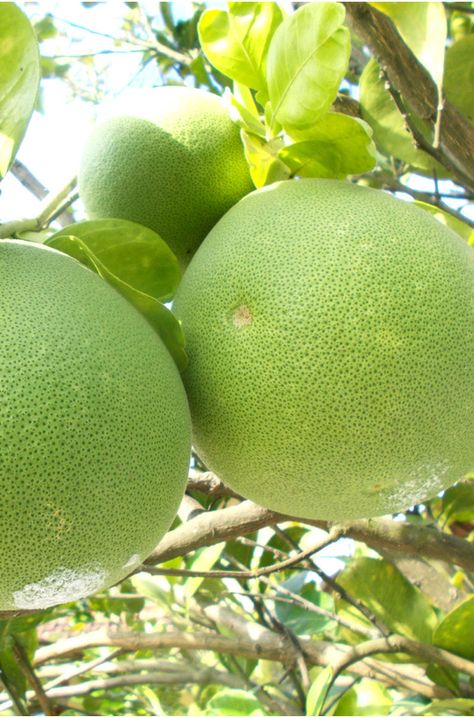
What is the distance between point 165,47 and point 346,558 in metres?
1.62

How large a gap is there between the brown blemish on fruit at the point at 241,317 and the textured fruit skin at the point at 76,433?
78 millimetres

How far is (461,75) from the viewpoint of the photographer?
1.28m

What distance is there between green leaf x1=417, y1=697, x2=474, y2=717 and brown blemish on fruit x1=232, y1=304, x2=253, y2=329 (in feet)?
3.05

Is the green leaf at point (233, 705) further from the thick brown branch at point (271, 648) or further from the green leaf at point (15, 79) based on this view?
the green leaf at point (15, 79)

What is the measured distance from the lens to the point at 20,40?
76 cm

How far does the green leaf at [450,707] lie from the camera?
1.35 metres

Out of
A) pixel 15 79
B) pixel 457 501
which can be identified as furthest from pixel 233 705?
pixel 15 79

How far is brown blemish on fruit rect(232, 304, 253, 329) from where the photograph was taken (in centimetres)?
76

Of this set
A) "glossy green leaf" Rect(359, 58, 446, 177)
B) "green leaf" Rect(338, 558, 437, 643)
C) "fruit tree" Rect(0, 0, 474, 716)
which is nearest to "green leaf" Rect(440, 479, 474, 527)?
"green leaf" Rect(338, 558, 437, 643)

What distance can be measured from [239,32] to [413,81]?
1.08ft

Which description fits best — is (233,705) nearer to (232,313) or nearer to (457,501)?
(457,501)

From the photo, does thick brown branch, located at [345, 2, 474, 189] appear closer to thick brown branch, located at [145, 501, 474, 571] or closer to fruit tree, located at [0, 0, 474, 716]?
fruit tree, located at [0, 0, 474, 716]

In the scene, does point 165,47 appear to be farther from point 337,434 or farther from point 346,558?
point 337,434

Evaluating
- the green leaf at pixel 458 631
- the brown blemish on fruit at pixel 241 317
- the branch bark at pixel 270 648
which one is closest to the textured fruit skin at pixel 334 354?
the brown blemish on fruit at pixel 241 317
